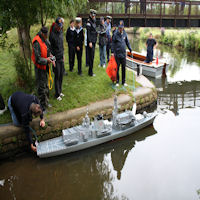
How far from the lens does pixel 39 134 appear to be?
16.5 ft

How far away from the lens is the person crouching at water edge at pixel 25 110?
4.17 m

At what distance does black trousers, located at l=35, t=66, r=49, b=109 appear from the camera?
505 centimetres

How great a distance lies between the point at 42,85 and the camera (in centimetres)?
516

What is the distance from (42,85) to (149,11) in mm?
12898

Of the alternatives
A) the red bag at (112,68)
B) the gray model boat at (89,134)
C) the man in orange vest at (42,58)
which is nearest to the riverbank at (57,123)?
the gray model boat at (89,134)

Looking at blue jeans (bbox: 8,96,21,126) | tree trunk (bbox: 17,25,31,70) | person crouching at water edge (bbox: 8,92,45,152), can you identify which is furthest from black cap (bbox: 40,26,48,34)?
blue jeans (bbox: 8,96,21,126)

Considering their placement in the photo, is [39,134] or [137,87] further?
[137,87]

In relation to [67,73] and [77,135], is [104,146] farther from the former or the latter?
[67,73]

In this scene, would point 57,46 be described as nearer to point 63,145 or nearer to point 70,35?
point 70,35

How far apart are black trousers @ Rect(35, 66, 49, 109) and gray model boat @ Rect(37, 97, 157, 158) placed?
98cm

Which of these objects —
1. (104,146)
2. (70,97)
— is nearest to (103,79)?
(70,97)

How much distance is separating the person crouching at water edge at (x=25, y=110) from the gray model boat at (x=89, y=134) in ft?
1.26

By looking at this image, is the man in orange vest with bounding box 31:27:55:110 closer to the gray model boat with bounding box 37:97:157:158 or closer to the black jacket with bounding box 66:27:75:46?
the gray model boat with bounding box 37:97:157:158

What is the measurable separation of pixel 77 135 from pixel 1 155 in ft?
5.70
